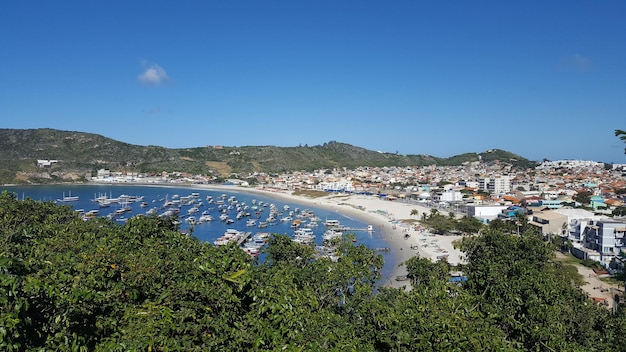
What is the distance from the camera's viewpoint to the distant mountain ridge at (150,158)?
327 ft

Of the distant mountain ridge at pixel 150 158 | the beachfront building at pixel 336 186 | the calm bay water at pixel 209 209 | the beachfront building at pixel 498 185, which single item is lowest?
the calm bay water at pixel 209 209

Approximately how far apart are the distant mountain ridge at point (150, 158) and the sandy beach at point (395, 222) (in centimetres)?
3734

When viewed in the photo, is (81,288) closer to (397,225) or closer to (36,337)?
(36,337)

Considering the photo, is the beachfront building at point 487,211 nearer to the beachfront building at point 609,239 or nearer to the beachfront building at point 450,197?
the beachfront building at point 450,197

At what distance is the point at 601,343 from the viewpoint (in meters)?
8.19

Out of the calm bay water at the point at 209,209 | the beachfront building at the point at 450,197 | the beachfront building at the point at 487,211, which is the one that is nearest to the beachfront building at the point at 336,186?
the calm bay water at the point at 209,209

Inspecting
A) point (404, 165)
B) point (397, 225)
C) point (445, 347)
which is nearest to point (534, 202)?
point (397, 225)

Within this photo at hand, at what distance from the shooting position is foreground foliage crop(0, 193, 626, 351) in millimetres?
3617

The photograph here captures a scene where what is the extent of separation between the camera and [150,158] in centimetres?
12512

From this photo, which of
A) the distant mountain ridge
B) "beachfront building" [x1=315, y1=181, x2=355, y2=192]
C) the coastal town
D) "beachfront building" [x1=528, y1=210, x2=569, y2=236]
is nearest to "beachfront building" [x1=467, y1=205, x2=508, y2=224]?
the coastal town

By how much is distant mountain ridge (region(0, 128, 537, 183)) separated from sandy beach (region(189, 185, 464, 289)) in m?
37.3

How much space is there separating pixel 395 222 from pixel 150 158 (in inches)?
3757

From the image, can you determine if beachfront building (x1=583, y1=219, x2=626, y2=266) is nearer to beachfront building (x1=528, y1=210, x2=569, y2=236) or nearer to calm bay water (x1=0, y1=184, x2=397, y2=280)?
beachfront building (x1=528, y1=210, x2=569, y2=236)

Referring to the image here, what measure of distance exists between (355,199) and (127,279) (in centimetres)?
6722
